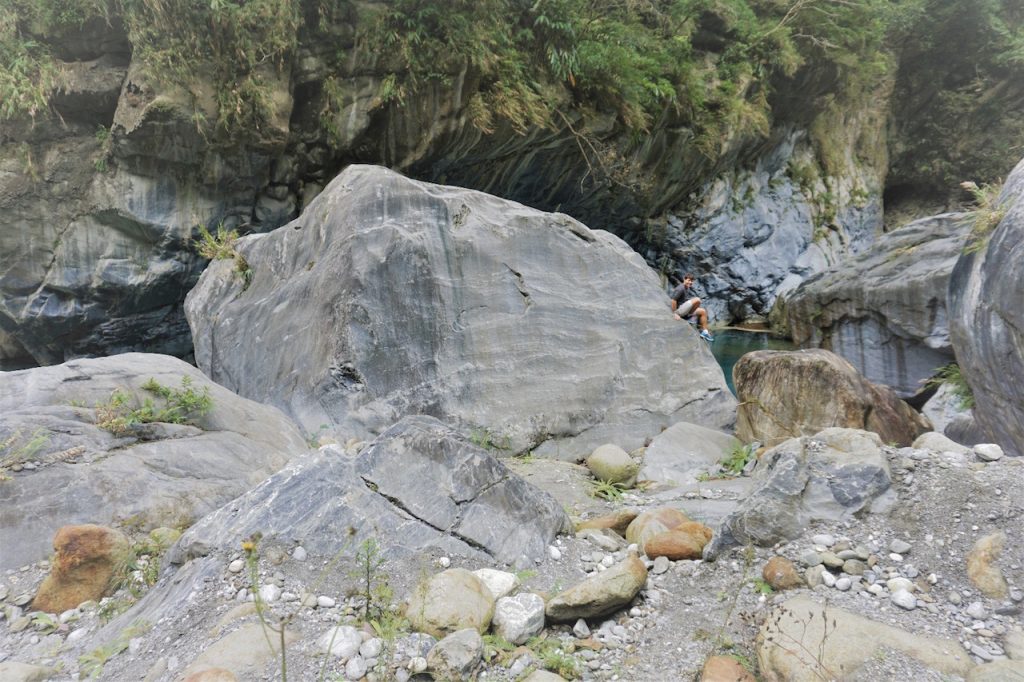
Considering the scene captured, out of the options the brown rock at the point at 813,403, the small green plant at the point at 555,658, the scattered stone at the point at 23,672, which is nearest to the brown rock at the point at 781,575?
the small green plant at the point at 555,658

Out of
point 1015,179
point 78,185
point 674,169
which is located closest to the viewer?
point 1015,179

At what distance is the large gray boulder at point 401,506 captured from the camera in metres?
2.81

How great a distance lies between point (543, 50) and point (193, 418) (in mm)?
9595

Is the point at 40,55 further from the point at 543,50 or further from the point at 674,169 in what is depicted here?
the point at 674,169

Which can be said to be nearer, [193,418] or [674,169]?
[193,418]

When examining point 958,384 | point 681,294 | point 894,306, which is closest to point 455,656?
point 958,384

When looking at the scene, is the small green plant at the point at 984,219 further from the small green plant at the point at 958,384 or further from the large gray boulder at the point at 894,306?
the large gray boulder at the point at 894,306

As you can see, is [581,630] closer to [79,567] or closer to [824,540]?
[824,540]

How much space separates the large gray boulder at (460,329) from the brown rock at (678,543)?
2.81m

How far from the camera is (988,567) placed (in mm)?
2256

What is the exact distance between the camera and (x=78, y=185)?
9945 millimetres

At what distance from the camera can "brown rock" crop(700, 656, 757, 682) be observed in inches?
78.5

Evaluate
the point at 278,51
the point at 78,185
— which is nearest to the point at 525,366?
the point at 278,51

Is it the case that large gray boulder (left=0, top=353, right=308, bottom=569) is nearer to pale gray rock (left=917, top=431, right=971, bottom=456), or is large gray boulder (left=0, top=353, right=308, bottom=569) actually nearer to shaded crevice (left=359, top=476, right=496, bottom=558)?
shaded crevice (left=359, top=476, right=496, bottom=558)
